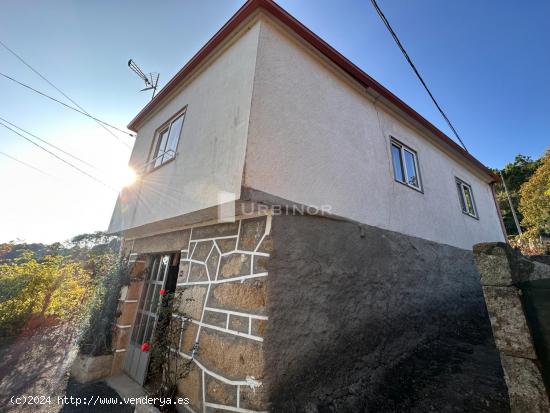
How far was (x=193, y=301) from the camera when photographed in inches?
137

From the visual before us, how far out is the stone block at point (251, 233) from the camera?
2896 mm

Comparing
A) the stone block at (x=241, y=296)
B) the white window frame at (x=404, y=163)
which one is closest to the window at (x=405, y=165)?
the white window frame at (x=404, y=163)

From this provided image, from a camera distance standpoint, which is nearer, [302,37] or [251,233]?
[251,233]

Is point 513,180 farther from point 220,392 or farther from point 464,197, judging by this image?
point 220,392

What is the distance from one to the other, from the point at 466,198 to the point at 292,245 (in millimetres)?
7942

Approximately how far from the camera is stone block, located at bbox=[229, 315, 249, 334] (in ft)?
8.64

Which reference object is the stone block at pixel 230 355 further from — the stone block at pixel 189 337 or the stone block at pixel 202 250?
the stone block at pixel 202 250

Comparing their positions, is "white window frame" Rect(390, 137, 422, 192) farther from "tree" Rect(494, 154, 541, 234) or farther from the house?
"tree" Rect(494, 154, 541, 234)

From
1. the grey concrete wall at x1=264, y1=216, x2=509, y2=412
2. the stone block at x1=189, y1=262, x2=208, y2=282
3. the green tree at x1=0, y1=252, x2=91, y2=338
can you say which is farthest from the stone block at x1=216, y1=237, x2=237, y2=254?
the green tree at x1=0, y1=252, x2=91, y2=338

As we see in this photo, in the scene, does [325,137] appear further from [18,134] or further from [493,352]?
[18,134]

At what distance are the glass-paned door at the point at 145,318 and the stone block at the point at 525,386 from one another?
5.02 m

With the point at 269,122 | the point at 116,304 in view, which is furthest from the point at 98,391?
the point at 269,122

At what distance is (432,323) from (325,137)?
4291mm

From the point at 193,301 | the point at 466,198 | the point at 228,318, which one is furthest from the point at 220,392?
the point at 466,198
